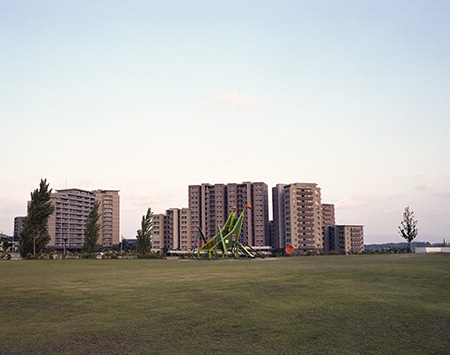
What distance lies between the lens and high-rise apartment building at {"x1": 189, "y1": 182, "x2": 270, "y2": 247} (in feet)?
504

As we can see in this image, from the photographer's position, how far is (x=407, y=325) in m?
8.50

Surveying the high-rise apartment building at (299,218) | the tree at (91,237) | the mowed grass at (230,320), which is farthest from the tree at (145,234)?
the high-rise apartment building at (299,218)

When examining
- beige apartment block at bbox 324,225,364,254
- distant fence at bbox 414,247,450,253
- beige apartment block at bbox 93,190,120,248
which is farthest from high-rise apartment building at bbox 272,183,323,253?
beige apartment block at bbox 93,190,120,248

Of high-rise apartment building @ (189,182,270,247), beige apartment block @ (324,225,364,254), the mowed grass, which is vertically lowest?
beige apartment block @ (324,225,364,254)

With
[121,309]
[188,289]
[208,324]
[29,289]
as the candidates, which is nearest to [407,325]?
[208,324]

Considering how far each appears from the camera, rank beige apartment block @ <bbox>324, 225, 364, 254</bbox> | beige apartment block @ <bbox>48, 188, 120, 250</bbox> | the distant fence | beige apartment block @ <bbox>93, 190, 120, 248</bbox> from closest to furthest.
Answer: the distant fence
beige apartment block @ <bbox>324, 225, 364, 254</bbox>
beige apartment block @ <bbox>48, 188, 120, 250</bbox>
beige apartment block @ <bbox>93, 190, 120, 248</bbox>

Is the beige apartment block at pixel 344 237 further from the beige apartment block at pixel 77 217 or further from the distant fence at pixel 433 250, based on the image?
the distant fence at pixel 433 250

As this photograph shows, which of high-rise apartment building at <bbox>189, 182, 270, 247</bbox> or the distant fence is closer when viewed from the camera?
the distant fence

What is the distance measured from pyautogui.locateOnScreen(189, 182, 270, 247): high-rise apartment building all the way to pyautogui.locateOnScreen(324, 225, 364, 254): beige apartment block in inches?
1025

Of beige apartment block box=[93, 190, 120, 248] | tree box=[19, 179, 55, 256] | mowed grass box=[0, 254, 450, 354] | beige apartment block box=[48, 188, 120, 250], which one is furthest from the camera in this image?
beige apartment block box=[93, 190, 120, 248]

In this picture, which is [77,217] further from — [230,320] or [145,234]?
[230,320]

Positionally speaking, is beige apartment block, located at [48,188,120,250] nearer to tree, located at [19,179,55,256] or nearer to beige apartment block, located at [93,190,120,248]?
beige apartment block, located at [93,190,120,248]

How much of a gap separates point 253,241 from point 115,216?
253 ft

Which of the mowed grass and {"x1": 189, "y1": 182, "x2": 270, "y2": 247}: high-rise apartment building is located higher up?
{"x1": 189, "y1": 182, "x2": 270, "y2": 247}: high-rise apartment building
